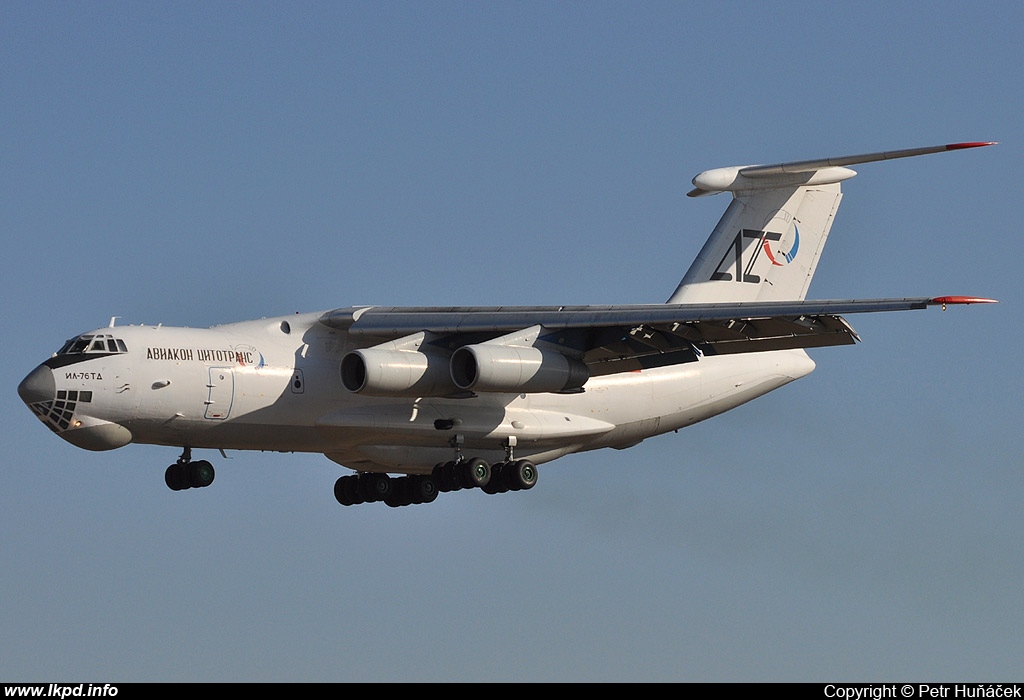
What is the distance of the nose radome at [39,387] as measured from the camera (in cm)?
1675

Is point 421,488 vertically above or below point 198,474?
above

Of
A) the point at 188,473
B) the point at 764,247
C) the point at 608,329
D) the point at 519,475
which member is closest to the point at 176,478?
the point at 188,473

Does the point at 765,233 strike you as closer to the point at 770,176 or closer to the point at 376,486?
the point at 770,176

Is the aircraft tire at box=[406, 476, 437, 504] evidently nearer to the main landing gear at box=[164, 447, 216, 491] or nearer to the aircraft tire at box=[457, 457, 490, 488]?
the aircraft tire at box=[457, 457, 490, 488]

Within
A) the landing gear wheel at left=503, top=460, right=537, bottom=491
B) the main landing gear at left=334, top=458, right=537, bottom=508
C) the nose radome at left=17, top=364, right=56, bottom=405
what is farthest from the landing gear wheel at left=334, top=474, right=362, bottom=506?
the nose radome at left=17, top=364, right=56, bottom=405

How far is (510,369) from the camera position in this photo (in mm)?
Result: 17266

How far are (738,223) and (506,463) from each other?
169 inches

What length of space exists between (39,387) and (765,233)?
28.2 feet

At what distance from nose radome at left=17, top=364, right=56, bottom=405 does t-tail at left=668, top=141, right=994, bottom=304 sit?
289 inches

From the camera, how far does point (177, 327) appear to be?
57.5 ft

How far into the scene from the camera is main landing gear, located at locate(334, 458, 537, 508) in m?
18.6

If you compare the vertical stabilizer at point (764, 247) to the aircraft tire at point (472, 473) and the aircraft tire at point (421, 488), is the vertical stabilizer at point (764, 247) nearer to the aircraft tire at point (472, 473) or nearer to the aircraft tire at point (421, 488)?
the aircraft tire at point (472, 473)

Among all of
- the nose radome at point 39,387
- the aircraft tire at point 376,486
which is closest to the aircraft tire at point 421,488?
the aircraft tire at point 376,486

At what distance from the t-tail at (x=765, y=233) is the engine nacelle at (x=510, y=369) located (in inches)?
132
